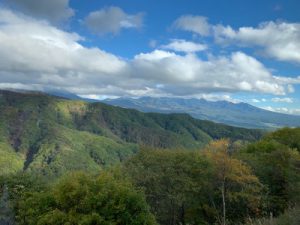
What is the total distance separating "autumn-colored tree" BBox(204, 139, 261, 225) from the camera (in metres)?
44.3

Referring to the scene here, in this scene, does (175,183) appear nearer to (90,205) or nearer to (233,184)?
(233,184)

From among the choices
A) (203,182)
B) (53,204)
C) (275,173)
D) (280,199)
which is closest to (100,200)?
(53,204)

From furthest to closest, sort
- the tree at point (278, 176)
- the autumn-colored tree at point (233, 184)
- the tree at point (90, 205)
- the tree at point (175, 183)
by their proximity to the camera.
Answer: the tree at point (175, 183)
the tree at point (278, 176)
the autumn-colored tree at point (233, 184)
the tree at point (90, 205)

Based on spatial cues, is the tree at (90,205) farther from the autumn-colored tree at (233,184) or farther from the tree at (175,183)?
the autumn-colored tree at (233,184)

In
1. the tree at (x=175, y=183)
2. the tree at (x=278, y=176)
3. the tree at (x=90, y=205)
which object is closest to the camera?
the tree at (x=90, y=205)

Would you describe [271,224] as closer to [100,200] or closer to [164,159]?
[100,200]

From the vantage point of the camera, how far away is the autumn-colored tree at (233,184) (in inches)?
1743

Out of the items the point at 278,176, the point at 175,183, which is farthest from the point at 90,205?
the point at 278,176

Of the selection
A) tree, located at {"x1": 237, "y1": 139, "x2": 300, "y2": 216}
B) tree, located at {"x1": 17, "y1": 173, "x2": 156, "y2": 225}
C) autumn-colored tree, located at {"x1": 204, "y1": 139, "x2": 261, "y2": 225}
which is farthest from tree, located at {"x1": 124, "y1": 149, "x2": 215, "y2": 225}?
tree, located at {"x1": 17, "y1": 173, "x2": 156, "y2": 225}

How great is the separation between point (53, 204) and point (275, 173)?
3246 centimetres

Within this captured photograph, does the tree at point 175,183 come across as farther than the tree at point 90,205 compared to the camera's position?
Yes

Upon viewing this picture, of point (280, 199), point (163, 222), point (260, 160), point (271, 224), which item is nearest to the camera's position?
point (271, 224)

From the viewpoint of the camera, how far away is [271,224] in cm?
1144

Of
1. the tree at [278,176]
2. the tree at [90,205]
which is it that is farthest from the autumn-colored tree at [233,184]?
the tree at [90,205]
